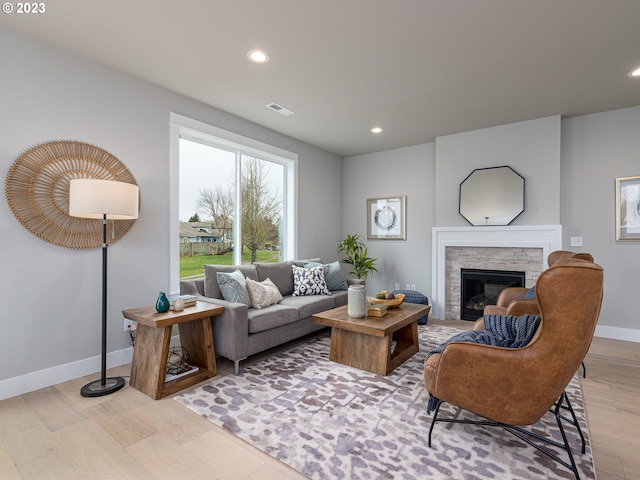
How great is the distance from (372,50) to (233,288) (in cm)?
241

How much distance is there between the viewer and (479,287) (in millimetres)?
4633

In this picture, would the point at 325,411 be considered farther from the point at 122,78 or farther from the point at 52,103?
the point at 122,78

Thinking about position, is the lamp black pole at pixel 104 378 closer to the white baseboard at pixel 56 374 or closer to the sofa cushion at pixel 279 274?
the white baseboard at pixel 56 374

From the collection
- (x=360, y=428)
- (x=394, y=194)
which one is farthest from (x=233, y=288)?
(x=394, y=194)

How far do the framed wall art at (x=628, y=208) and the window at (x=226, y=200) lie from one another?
408 cm

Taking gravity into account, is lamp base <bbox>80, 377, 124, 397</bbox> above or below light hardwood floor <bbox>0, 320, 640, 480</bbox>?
above

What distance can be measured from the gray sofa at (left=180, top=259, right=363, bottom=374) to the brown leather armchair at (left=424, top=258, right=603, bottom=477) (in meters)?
1.65

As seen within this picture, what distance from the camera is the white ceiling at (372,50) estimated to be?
2.14 m

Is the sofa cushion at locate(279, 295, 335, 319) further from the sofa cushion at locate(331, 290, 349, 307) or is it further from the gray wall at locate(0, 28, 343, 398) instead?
the gray wall at locate(0, 28, 343, 398)

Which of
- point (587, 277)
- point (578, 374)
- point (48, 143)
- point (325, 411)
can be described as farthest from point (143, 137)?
point (578, 374)

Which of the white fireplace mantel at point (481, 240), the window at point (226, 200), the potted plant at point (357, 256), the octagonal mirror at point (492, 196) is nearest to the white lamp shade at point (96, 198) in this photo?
the window at point (226, 200)

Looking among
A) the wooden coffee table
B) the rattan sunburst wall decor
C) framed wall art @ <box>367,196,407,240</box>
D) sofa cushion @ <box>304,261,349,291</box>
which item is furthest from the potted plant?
the rattan sunburst wall decor

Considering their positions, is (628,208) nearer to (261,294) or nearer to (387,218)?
(387,218)

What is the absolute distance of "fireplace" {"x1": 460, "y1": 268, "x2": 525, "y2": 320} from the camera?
4.45 meters
